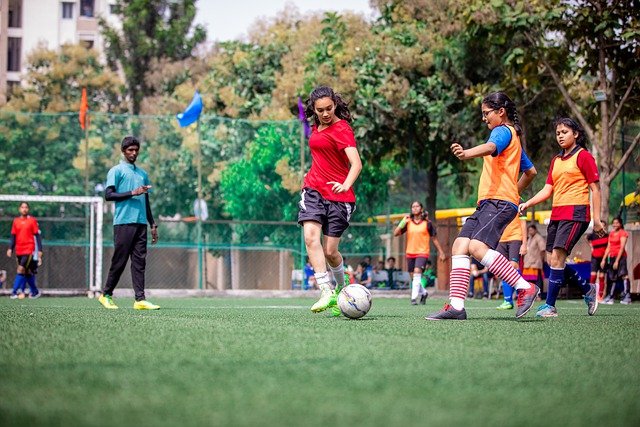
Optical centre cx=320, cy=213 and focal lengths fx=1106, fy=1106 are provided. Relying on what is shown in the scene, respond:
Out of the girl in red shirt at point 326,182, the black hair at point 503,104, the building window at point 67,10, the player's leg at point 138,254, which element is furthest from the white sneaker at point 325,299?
the building window at point 67,10

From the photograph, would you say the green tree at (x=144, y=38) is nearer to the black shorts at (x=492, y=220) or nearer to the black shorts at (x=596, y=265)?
the black shorts at (x=596, y=265)

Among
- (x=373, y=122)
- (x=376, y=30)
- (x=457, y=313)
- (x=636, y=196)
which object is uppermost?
(x=376, y=30)

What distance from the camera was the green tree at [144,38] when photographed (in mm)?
54844

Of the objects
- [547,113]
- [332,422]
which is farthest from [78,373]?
[547,113]

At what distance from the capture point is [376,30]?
3356cm

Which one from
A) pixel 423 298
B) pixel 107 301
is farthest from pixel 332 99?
pixel 423 298

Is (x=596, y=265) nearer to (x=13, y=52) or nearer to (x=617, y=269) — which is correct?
(x=617, y=269)

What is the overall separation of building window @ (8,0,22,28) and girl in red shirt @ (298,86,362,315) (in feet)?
193

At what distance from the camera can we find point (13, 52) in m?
66.6

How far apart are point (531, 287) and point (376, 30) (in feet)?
79.6

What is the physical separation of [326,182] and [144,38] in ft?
152

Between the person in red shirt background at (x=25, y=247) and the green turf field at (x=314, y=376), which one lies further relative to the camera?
the person in red shirt background at (x=25, y=247)

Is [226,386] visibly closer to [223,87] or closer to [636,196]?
[636,196]

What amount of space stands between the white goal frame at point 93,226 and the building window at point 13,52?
4329 cm
